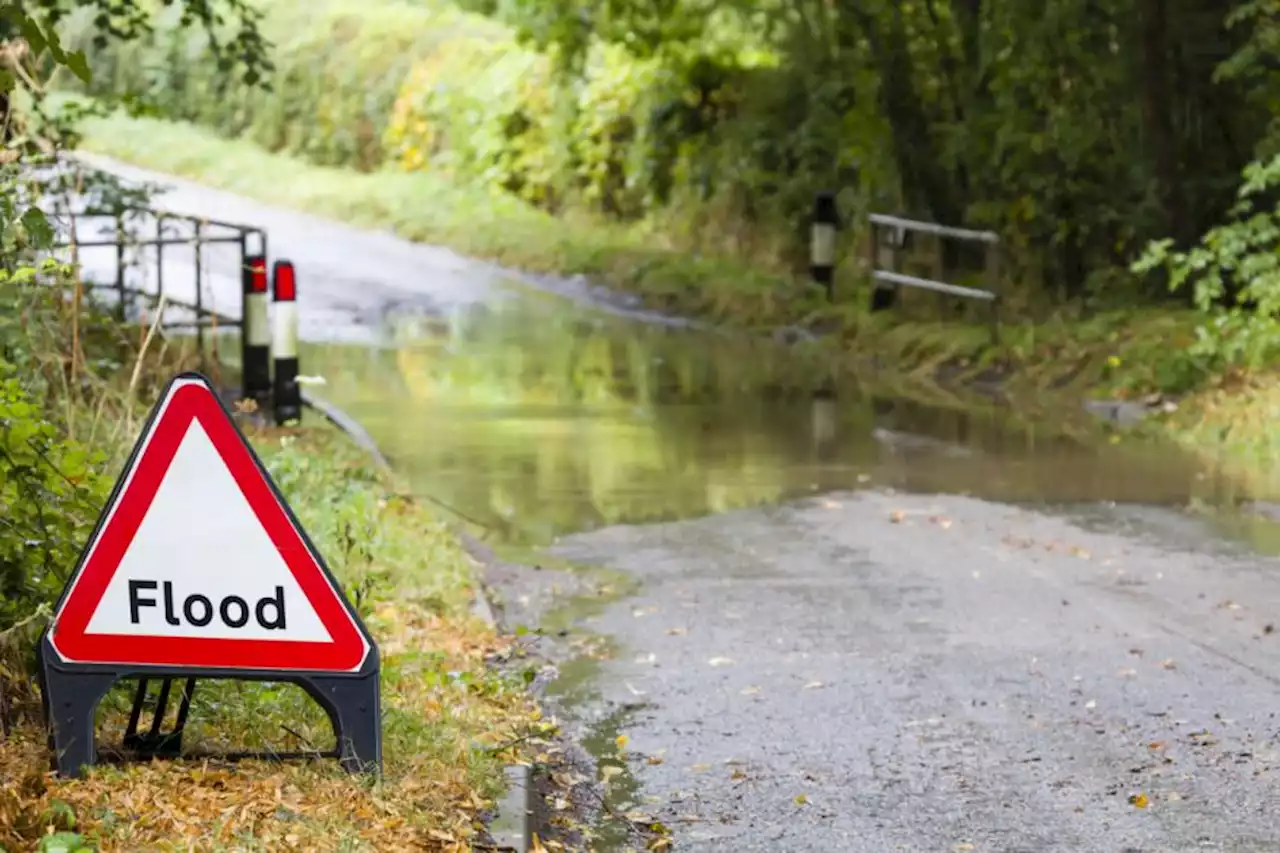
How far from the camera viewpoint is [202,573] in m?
5.80

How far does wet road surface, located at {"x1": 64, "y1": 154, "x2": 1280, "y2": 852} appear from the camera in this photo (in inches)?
272

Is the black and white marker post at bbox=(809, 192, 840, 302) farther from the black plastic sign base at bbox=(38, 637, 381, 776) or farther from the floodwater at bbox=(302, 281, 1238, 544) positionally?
the black plastic sign base at bbox=(38, 637, 381, 776)

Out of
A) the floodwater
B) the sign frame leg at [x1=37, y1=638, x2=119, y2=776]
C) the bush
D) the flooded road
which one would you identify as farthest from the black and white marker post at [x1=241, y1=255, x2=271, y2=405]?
the sign frame leg at [x1=37, y1=638, x2=119, y2=776]

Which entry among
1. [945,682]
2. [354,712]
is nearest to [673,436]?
[945,682]

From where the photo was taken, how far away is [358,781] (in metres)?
6.02

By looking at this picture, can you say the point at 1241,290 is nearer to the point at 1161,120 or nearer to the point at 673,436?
the point at 1161,120

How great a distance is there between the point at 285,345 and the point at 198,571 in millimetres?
8750

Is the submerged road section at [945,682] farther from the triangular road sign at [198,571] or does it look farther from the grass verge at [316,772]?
the triangular road sign at [198,571]

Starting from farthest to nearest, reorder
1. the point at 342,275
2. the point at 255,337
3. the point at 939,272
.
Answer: the point at 342,275 → the point at 939,272 → the point at 255,337

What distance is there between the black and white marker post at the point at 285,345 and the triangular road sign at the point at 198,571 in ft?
28.0

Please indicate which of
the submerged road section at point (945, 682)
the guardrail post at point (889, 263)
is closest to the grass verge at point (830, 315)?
the guardrail post at point (889, 263)

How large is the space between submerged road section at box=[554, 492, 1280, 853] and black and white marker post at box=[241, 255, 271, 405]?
3902mm

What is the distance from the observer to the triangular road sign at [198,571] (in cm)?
576

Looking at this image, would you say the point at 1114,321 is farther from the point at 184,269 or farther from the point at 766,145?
the point at 184,269
